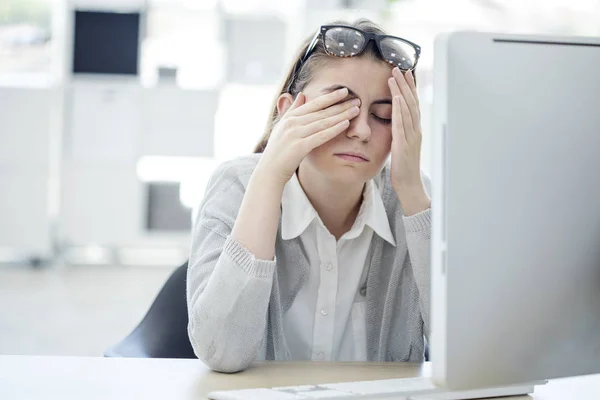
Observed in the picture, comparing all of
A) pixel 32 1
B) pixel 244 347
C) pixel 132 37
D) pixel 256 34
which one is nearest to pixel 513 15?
pixel 256 34

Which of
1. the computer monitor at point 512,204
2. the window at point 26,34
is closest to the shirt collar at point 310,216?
the computer monitor at point 512,204

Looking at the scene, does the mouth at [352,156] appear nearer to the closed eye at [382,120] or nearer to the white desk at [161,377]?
the closed eye at [382,120]

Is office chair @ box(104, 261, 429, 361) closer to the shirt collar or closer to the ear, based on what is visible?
the shirt collar

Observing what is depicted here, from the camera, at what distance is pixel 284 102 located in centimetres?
151

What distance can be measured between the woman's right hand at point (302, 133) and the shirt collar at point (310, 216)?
0.66 feet

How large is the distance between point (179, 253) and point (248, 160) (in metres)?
4.15

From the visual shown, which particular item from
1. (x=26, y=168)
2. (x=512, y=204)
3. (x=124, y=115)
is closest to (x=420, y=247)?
(x=512, y=204)

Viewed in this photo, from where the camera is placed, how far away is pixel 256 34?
218 inches

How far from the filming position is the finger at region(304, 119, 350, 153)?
121 cm

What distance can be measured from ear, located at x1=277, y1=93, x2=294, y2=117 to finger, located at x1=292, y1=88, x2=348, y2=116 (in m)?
0.21

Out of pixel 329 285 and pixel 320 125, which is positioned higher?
pixel 320 125

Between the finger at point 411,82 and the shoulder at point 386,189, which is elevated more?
the finger at point 411,82

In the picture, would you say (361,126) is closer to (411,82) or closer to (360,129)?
(360,129)

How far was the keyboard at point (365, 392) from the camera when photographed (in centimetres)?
91
